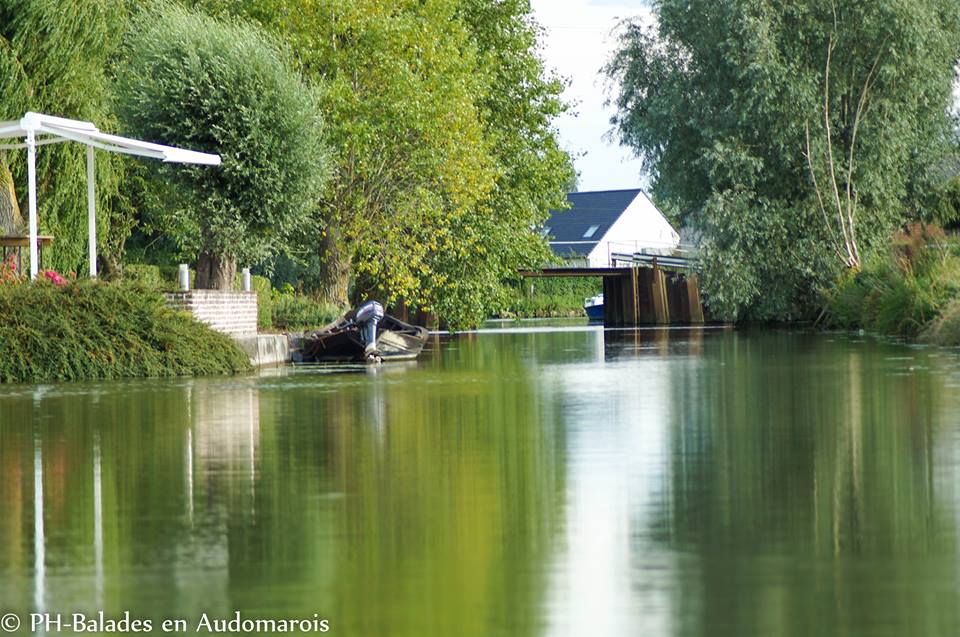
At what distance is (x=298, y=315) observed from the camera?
3828 cm

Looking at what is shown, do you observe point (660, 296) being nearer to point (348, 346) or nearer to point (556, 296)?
point (556, 296)

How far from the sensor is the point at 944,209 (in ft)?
177

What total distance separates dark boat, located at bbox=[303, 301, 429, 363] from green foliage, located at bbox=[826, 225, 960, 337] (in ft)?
39.5

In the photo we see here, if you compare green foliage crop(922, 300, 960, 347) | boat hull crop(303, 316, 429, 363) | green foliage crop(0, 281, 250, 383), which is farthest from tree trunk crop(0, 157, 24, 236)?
green foliage crop(922, 300, 960, 347)

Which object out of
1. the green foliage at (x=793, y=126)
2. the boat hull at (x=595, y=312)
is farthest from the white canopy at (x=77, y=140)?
the boat hull at (x=595, y=312)

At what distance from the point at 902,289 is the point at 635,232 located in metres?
80.9

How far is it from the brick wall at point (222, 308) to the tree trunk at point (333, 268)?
10168 millimetres

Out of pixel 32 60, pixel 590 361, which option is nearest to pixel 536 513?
pixel 590 361

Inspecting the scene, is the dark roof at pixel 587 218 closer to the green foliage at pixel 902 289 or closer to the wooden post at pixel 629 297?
the wooden post at pixel 629 297

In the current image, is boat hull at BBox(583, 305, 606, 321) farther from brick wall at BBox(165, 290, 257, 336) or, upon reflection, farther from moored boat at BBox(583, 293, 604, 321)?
brick wall at BBox(165, 290, 257, 336)

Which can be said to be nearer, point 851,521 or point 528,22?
point 851,521

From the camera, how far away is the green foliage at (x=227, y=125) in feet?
106

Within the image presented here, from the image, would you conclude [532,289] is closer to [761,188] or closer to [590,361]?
[761,188]

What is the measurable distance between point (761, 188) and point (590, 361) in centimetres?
2421
